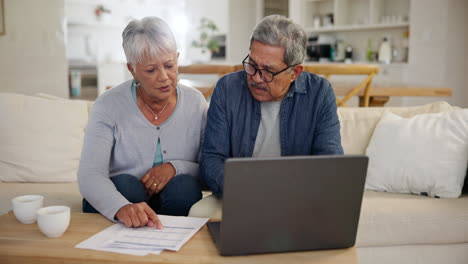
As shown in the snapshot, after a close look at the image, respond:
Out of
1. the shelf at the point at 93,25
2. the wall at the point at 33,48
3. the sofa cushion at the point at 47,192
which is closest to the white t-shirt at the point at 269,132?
the sofa cushion at the point at 47,192

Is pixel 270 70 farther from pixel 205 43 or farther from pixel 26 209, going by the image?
pixel 205 43

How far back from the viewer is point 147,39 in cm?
150

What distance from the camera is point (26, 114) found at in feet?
7.36

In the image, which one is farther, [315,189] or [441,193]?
[441,193]

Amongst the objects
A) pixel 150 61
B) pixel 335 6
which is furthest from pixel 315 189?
pixel 335 6

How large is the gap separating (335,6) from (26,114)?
4.48 meters

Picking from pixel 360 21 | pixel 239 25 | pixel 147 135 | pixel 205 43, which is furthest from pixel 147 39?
pixel 205 43

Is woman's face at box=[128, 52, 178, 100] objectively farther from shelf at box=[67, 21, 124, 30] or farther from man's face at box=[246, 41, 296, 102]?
shelf at box=[67, 21, 124, 30]

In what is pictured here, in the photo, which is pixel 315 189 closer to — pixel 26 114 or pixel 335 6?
pixel 26 114

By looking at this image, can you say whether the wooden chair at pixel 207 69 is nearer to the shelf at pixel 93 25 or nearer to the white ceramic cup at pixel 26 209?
the white ceramic cup at pixel 26 209

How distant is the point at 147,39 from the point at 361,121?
1.32 m

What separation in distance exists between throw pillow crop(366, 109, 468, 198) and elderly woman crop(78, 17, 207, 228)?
95cm

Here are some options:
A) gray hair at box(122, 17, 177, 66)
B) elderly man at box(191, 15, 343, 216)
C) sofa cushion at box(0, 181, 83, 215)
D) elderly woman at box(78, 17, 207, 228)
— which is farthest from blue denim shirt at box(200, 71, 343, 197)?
sofa cushion at box(0, 181, 83, 215)

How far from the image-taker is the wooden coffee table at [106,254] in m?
1.07
